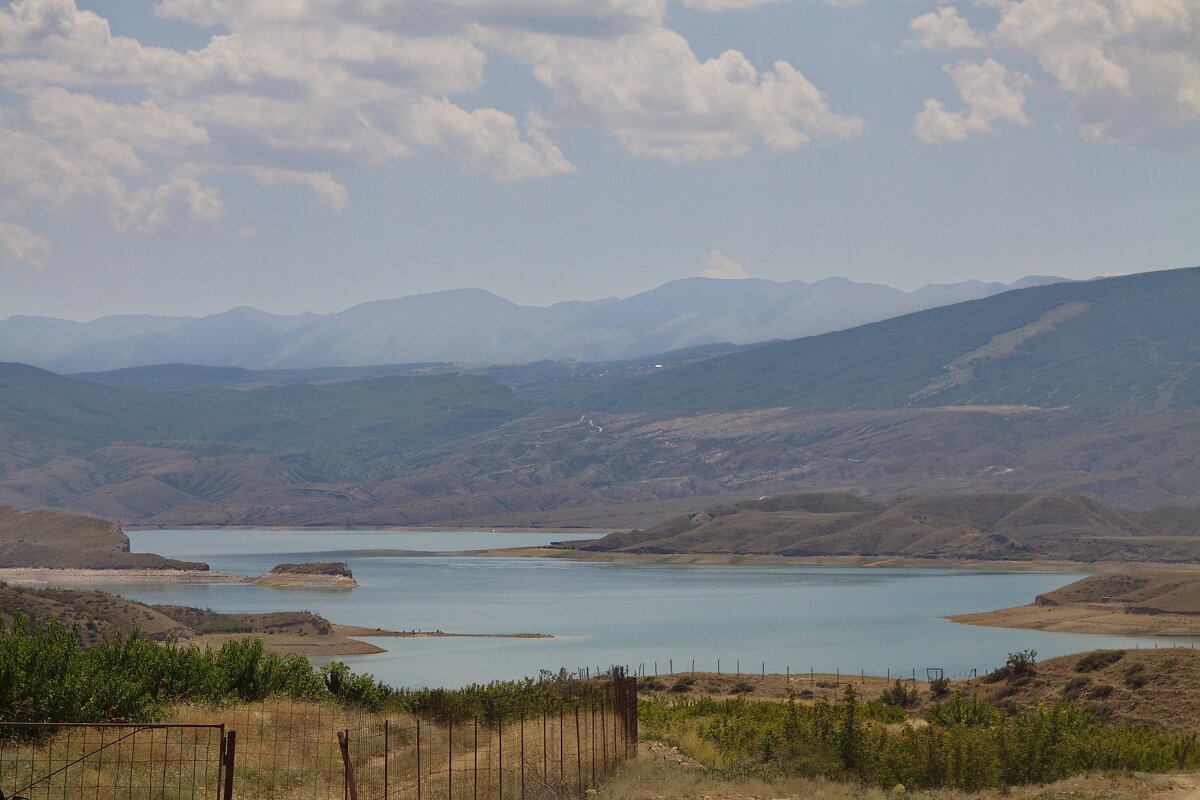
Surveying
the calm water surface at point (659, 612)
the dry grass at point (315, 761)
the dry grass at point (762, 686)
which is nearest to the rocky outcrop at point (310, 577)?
the calm water surface at point (659, 612)

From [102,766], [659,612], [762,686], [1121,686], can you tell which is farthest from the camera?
[659,612]

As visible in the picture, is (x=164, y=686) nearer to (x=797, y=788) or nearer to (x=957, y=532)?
(x=797, y=788)

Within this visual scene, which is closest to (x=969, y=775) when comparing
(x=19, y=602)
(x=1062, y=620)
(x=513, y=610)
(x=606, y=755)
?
(x=606, y=755)

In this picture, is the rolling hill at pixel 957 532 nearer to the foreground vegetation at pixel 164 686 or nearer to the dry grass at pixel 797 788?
the foreground vegetation at pixel 164 686

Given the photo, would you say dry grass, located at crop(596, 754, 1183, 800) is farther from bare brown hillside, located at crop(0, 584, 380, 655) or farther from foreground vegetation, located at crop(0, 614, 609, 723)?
bare brown hillside, located at crop(0, 584, 380, 655)

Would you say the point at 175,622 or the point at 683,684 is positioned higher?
the point at 683,684

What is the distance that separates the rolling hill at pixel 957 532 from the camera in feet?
562

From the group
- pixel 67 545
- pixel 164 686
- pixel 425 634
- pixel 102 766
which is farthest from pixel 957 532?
pixel 102 766

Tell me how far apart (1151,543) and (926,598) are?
49.8 m

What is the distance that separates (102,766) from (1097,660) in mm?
38167

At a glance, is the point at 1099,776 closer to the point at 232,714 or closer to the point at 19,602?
the point at 232,714

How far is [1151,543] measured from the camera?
16438 centimetres

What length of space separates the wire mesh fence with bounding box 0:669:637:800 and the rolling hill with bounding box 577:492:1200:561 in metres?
149

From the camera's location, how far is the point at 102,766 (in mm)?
19344
